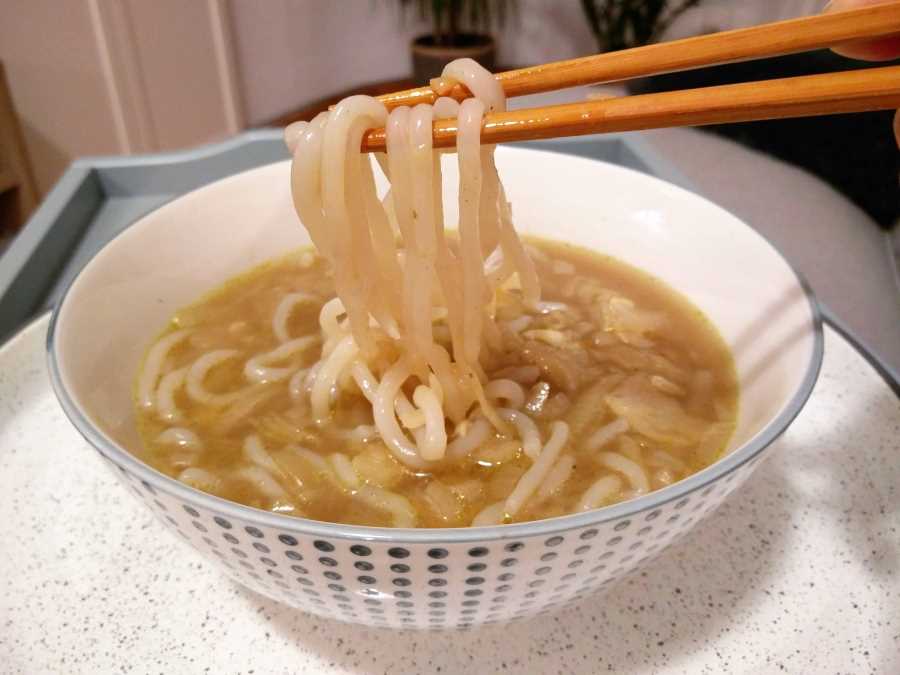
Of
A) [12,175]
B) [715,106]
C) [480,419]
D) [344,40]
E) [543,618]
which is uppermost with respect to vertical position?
[715,106]

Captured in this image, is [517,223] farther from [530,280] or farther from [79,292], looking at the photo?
[79,292]

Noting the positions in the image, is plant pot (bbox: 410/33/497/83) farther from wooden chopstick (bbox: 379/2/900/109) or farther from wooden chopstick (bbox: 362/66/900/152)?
wooden chopstick (bbox: 362/66/900/152)

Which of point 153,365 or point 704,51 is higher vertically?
point 704,51

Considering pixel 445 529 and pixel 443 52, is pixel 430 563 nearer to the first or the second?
pixel 445 529

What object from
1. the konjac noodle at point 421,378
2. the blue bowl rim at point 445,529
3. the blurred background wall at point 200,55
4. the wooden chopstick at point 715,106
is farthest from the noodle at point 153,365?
the blurred background wall at point 200,55

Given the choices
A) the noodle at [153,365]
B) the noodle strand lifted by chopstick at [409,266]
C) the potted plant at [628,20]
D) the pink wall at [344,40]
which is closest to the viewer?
the noodle strand lifted by chopstick at [409,266]

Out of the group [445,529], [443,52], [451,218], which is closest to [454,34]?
[443,52]

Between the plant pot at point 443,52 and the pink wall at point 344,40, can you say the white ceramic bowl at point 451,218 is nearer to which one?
the plant pot at point 443,52
